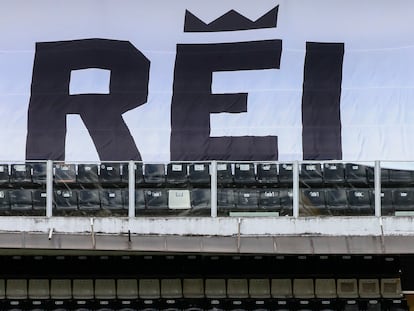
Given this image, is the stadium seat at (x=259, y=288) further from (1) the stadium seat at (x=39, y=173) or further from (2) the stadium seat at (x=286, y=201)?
(1) the stadium seat at (x=39, y=173)

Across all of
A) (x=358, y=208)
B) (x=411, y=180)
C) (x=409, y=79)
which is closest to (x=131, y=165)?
(x=358, y=208)

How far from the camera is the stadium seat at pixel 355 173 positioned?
8.34 metres

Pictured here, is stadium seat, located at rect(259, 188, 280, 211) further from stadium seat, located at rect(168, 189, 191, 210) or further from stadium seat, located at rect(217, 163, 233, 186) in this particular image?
stadium seat, located at rect(168, 189, 191, 210)

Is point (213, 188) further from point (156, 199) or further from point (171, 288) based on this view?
point (171, 288)

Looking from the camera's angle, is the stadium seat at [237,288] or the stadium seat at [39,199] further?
the stadium seat at [237,288]

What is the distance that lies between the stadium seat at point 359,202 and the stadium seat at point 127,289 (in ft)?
9.10

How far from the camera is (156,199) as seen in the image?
8.13 metres

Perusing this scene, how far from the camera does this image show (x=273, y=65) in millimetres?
10109

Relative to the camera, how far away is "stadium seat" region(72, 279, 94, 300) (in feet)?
28.5

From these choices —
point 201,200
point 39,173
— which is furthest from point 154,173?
point 39,173

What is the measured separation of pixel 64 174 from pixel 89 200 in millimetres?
434

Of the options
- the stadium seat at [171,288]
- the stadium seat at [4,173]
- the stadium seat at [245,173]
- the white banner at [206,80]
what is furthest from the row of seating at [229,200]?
the white banner at [206,80]

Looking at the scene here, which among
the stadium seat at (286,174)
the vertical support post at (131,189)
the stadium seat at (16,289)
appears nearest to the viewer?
the vertical support post at (131,189)

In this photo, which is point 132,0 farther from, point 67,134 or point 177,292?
point 177,292
